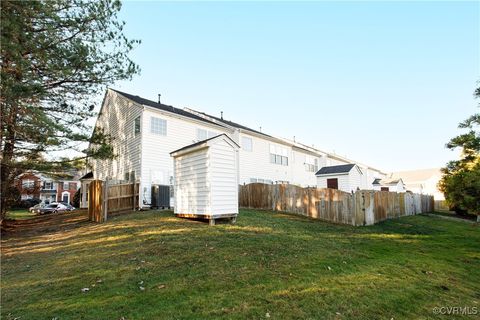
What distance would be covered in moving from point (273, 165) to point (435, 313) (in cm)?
2134

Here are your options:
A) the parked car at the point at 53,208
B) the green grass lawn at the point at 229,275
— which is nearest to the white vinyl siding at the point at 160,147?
the green grass lawn at the point at 229,275

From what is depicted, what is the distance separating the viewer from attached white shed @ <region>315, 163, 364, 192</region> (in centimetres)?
2306

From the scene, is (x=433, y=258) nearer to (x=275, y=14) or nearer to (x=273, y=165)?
(x=275, y=14)

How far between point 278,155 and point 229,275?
21.9 m

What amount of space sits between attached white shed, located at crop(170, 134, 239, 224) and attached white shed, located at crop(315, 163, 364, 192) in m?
15.7

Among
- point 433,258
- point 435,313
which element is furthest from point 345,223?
point 435,313

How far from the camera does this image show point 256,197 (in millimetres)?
17359

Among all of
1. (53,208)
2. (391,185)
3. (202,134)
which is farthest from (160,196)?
(391,185)

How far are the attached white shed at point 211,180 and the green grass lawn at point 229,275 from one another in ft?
2.10

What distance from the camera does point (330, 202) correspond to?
44.3 ft

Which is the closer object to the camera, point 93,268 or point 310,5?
point 93,268

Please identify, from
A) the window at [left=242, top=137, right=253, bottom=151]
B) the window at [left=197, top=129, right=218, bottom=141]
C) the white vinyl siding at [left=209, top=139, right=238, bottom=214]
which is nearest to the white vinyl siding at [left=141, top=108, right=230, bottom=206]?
the window at [left=197, top=129, right=218, bottom=141]

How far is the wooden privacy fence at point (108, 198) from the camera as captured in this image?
1266 centimetres

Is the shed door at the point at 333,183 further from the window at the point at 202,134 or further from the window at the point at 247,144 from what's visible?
the window at the point at 202,134
